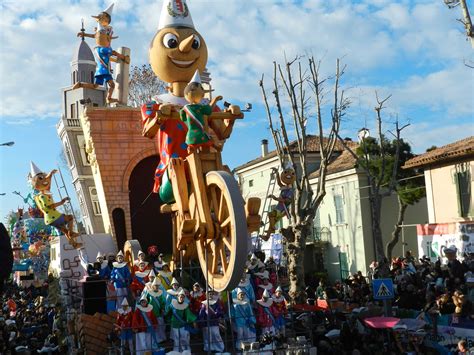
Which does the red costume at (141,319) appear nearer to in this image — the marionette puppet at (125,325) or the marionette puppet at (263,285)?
the marionette puppet at (125,325)

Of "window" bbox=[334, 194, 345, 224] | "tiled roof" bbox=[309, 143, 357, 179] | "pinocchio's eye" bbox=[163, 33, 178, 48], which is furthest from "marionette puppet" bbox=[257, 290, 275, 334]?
"window" bbox=[334, 194, 345, 224]

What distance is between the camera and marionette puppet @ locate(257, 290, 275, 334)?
11727 mm

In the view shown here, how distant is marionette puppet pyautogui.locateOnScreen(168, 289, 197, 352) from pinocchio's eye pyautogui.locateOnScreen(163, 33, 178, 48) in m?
4.65

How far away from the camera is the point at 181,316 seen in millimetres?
10945

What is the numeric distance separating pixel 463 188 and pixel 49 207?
13115mm

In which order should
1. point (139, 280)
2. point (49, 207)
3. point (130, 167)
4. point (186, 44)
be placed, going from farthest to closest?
point (130, 167) → point (49, 207) → point (186, 44) → point (139, 280)

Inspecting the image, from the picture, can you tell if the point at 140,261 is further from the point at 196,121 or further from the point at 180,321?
the point at 196,121

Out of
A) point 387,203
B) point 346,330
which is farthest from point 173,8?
point 387,203

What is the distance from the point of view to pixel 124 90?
59.4 feet

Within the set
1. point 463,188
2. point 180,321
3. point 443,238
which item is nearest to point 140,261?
point 180,321

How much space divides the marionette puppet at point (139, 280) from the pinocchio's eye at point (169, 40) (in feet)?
13.6

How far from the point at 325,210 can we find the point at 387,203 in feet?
11.7

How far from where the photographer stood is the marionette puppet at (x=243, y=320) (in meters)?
11.4

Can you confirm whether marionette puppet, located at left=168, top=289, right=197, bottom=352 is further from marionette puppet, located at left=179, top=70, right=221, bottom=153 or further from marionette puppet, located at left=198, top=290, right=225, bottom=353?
marionette puppet, located at left=179, top=70, right=221, bottom=153
